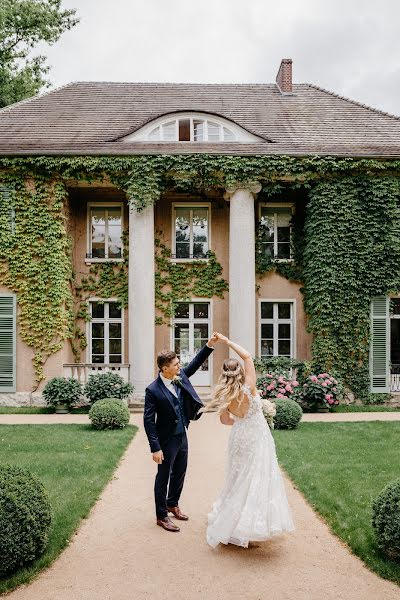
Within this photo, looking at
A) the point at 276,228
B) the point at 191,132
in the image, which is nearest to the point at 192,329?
the point at 276,228

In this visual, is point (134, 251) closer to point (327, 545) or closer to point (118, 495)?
point (118, 495)

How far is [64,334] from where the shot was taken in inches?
616

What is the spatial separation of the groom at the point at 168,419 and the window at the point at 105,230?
1177cm

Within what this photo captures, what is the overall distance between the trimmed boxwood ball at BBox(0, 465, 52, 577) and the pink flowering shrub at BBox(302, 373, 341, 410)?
10.6 meters

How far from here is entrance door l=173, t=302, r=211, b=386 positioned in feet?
55.7

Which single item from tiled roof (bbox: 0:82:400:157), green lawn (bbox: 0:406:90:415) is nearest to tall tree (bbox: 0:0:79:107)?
tiled roof (bbox: 0:82:400:157)

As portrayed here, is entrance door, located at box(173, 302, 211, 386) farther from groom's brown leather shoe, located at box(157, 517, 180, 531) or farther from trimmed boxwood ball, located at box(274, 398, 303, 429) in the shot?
groom's brown leather shoe, located at box(157, 517, 180, 531)

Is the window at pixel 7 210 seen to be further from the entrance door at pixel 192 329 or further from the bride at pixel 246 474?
the bride at pixel 246 474

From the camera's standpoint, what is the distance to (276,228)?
56.6 feet

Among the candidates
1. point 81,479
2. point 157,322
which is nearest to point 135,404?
point 157,322

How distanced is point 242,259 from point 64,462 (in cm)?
874

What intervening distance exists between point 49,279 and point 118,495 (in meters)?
9.70

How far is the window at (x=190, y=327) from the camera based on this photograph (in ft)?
55.8

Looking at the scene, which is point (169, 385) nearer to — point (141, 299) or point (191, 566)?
point (191, 566)
